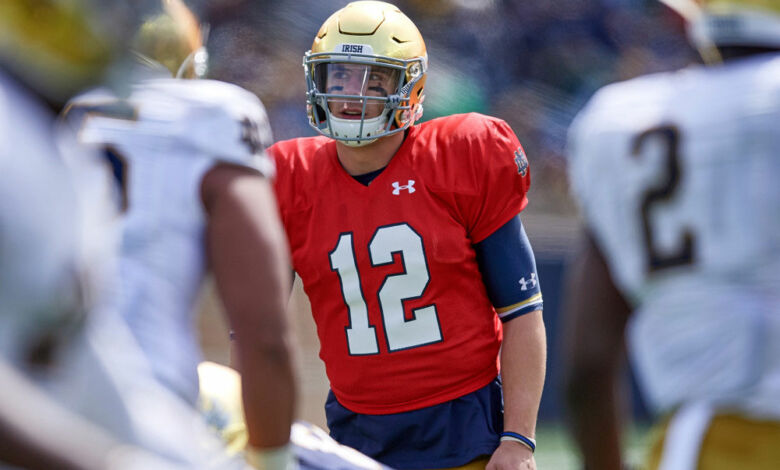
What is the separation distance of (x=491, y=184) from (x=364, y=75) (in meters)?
0.50

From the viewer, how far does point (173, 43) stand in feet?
7.56

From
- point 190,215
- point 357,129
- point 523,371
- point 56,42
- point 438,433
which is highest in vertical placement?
point 56,42

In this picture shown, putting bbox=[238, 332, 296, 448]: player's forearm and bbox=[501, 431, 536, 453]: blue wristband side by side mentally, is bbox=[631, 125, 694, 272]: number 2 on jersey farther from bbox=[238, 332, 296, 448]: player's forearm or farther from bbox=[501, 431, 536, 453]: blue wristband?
bbox=[501, 431, 536, 453]: blue wristband

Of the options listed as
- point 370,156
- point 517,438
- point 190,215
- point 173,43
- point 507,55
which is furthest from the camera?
point 507,55

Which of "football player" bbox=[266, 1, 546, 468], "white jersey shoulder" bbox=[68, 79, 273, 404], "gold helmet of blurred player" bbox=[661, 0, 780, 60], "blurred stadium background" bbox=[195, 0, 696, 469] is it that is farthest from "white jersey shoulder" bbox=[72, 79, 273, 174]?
Result: "blurred stadium background" bbox=[195, 0, 696, 469]

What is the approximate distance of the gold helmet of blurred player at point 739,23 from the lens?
1.57m

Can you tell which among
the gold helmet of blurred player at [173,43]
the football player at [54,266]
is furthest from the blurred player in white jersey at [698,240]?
the gold helmet of blurred player at [173,43]

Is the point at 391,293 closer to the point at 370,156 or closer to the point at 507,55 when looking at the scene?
the point at 370,156

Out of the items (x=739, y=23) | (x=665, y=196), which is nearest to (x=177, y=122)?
(x=665, y=196)

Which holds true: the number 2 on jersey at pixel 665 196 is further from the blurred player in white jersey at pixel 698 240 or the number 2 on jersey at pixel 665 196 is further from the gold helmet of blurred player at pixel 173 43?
the gold helmet of blurred player at pixel 173 43

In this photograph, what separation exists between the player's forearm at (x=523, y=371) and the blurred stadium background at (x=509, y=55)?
454 cm

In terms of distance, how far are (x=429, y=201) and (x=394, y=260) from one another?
0.18 meters

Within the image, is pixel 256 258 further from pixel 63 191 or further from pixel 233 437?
pixel 233 437

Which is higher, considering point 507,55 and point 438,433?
point 438,433
